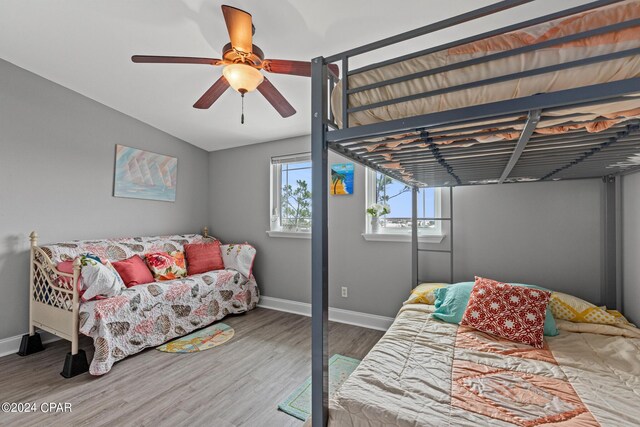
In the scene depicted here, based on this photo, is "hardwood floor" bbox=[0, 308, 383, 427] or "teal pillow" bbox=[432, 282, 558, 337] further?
"teal pillow" bbox=[432, 282, 558, 337]

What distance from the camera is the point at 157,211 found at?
3777 millimetres

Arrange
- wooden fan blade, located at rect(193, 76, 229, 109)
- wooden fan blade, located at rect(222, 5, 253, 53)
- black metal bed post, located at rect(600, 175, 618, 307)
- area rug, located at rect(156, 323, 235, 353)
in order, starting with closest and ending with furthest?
wooden fan blade, located at rect(222, 5, 253, 53)
wooden fan blade, located at rect(193, 76, 229, 109)
black metal bed post, located at rect(600, 175, 618, 307)
area rug, located at rect(156, 323, 235, 353)

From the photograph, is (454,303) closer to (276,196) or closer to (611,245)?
(611,245)

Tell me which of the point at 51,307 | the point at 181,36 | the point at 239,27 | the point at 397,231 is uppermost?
the point at 181,36

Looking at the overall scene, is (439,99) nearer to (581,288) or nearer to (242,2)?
(242,2)

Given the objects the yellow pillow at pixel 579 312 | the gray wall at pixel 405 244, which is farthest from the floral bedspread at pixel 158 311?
the yellow pillow at pixel 579 312

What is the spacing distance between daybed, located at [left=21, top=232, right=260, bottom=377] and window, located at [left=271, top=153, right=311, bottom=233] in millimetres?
942

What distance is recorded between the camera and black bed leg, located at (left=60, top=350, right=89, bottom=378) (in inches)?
85.4

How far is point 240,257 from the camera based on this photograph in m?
3.69

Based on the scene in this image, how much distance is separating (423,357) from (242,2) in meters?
2.23

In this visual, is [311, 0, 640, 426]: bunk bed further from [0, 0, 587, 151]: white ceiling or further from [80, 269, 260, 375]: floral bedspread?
[80, 269, 260, 375]: floral bedspread

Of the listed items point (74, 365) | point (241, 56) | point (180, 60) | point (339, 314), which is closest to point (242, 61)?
point (241, 56)

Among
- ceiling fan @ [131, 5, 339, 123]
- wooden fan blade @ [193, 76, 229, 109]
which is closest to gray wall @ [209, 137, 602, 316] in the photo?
wooden fan blade @ [193, 76, 229, 109]

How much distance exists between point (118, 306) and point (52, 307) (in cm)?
59
